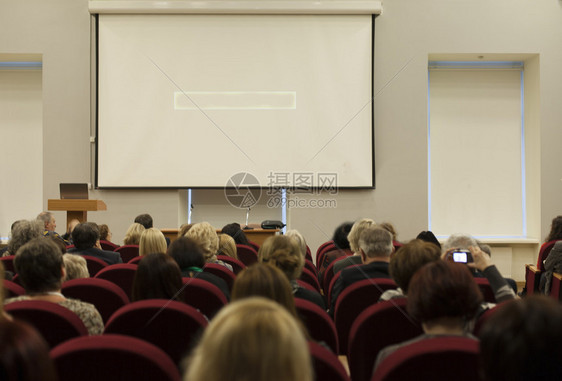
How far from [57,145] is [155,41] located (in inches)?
96.2

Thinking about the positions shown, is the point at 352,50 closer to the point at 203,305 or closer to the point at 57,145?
the point at 57,145

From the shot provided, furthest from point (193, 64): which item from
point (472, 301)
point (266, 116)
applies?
point (472, 301)

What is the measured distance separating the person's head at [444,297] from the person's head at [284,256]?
1.18 m

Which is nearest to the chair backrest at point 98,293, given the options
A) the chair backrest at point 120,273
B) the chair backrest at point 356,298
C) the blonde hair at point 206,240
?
the chair backrest at point 120,273

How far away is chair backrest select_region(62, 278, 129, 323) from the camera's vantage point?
260 cm

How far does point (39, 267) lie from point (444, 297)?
187 centimetres

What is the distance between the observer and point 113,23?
336 inches

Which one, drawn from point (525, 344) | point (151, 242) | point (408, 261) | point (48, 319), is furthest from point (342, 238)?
point (525, 344)

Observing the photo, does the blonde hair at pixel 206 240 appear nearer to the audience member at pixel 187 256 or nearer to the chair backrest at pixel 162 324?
the audience member at pixel 187 256

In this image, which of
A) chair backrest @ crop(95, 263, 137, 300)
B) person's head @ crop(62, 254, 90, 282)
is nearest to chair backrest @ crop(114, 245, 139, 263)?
chair backrest @ crop(95, 263, 137, 300)

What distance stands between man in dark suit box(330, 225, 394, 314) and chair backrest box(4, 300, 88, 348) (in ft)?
5.93

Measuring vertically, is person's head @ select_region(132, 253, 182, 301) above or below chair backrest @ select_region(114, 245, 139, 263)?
above

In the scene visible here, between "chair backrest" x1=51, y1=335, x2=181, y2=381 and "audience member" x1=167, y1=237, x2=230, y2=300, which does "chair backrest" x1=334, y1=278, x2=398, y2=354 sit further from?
"chair backrest" x1=51, y1=335, x2=181, y2=381

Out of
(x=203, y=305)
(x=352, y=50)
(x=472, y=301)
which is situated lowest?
(x=203, y=305)
